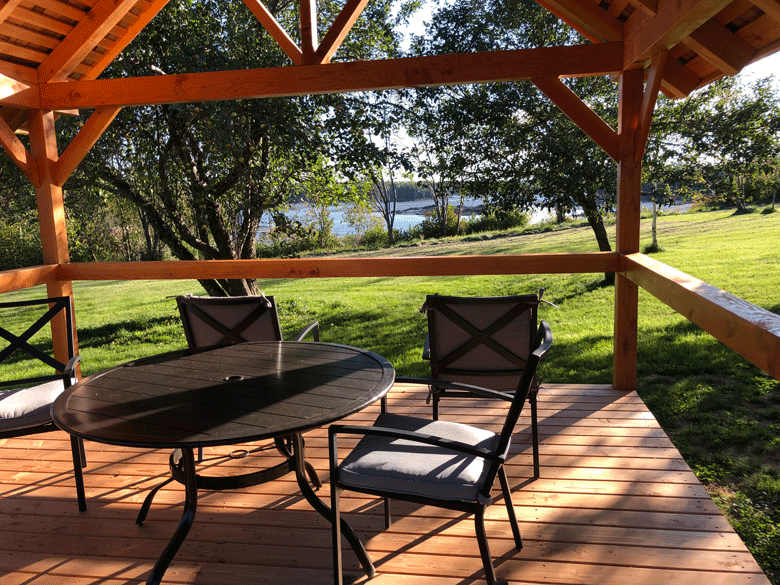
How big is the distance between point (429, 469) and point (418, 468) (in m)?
0.04

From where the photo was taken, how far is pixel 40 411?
8.24 feet

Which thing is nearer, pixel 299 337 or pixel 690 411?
pixel 299 337

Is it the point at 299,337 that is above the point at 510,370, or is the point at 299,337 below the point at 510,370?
above

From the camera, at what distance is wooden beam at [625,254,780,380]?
5.05ft

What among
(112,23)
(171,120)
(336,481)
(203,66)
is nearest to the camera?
(336,481)

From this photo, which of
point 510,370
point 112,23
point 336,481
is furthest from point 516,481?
point 112,23

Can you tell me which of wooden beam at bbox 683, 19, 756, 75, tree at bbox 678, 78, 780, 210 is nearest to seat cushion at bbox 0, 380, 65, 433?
wooden beam at bbox 683, 19, 756, 75

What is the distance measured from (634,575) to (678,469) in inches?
35.8

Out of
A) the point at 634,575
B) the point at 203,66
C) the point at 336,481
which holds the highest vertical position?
the point at 203,66

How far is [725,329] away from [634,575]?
2.85 feet

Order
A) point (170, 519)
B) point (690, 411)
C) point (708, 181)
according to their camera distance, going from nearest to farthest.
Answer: point (170, 519)
point (690, 411)
point (708, 181)

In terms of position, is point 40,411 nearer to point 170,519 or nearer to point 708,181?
point 170,519

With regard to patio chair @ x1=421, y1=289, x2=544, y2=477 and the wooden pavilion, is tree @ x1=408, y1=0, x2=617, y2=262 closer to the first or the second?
the wooden pavilion

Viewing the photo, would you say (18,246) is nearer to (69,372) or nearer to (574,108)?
(69,372)
